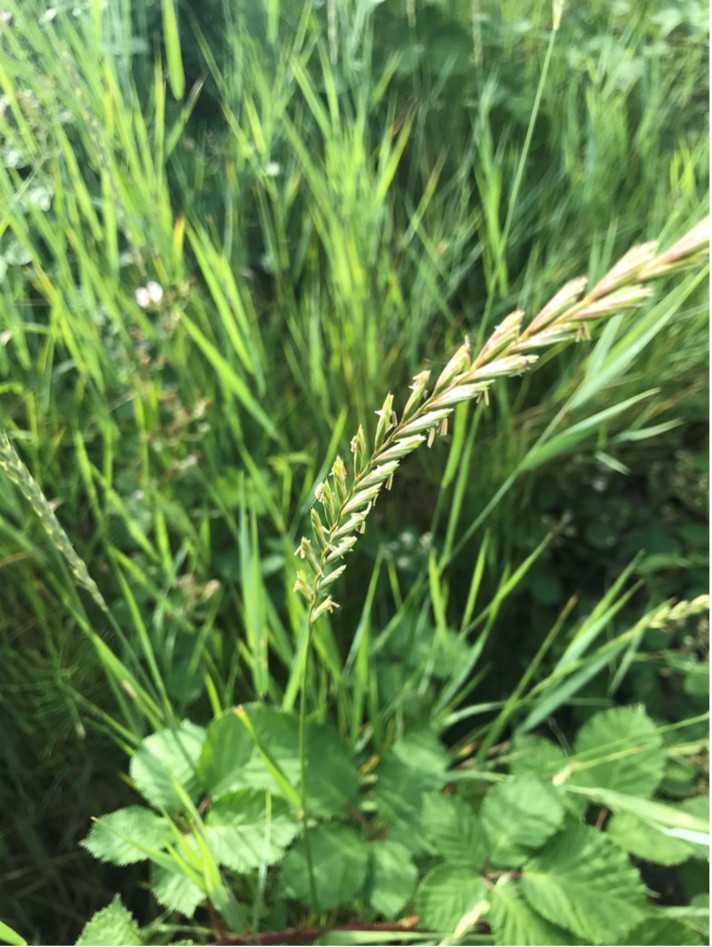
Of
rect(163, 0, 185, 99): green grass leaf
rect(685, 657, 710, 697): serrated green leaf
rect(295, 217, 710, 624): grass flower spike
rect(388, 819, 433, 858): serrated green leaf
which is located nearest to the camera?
rect(295, 217, 710, 624): grass flower spike

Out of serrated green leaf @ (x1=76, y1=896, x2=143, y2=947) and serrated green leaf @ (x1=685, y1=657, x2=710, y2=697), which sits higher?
→ serrated green leaf @ (x1=76, y1=896, x2=143, y2=947)

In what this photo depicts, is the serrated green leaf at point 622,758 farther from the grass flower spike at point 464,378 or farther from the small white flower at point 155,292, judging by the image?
the small white flower at point 155,292

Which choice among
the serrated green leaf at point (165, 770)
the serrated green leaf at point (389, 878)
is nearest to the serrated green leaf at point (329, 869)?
the serrated green leaf at point (389, 878)

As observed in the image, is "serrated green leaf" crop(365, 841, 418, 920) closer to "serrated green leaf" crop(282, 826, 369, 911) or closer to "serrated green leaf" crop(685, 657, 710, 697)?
"serrated green leaf" crop(282, 826, 369, 911)

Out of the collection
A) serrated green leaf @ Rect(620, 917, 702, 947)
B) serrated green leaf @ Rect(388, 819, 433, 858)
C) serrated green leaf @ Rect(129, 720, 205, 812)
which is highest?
serrated green leaf @ Rect(129, 720, 205, 812)

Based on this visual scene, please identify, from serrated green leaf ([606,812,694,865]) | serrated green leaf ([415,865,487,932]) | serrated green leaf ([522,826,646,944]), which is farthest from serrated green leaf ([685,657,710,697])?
serrated green leaf ([415,865,487,932])

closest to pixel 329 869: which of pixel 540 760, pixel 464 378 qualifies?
pixel 540 760
